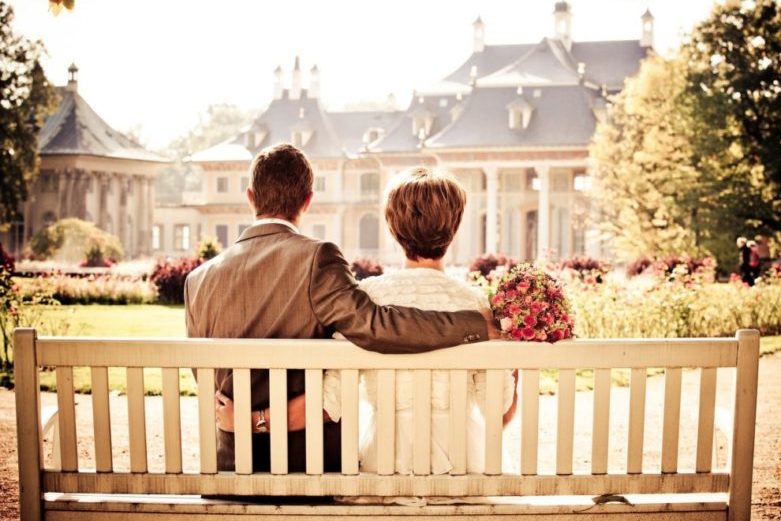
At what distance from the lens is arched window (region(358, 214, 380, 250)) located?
4606 cm

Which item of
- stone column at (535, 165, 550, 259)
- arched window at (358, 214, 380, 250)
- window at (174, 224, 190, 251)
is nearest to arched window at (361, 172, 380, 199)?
arched window at (358, 214, 380, 250)

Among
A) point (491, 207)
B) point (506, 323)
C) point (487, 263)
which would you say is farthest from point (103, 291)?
point (491, 207)

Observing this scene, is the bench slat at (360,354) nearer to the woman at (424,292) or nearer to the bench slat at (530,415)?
the bench slat at (530,415)

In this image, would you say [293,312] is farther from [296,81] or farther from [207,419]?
[296,81]

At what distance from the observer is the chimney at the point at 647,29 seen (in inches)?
1777

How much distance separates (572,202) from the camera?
128ft

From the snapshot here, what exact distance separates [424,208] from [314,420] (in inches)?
30.4

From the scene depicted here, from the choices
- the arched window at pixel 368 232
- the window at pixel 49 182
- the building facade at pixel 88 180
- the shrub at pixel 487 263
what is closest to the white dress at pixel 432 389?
the shrub at pixel 487 263

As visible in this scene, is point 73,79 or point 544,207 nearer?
point 544,207

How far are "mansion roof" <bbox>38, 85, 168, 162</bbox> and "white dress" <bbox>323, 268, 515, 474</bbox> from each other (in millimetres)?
43536

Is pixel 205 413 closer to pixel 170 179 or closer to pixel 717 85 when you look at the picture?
pixel 717 85

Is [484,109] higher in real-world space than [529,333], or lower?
higher

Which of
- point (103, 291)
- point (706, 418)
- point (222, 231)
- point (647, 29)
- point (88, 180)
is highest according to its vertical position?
point (647, 29)

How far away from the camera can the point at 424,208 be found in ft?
9.76
